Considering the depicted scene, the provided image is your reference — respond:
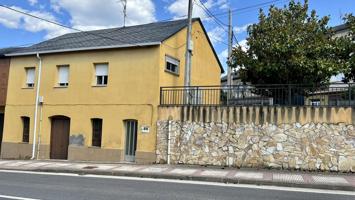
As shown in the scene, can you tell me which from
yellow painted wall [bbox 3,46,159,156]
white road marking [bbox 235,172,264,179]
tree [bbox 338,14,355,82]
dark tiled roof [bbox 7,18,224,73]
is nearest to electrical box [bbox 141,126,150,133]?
yellow painted wall [bbox 3,46,159,156]

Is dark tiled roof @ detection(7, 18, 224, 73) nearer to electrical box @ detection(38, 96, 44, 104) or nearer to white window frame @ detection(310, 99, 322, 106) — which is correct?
electrical box @ detection(38, 96, 44, 104)

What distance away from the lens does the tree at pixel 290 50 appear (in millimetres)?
14617

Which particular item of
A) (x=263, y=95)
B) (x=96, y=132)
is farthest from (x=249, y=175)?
(x=96, y=132)

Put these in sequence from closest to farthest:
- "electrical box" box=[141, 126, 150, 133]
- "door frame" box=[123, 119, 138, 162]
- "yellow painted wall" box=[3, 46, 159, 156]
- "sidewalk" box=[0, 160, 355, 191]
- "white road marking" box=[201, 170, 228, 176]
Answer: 1. "sidewalk" box=[0, 160, 355, 191]
2. "white road marking" box=[201, 170, 228, 176]
3. "electrical box" box=[141, 126, 150, 133]
4. "yellow painted wall" box=[3, 46, 159, 156]
5. "door frame" box=[123, 119, 138, 162]

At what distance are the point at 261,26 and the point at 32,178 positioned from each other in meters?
10.9

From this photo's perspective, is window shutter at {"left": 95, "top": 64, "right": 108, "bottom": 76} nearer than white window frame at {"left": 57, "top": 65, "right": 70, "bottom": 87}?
Yes

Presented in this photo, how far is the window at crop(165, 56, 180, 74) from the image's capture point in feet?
Answer: 58.8

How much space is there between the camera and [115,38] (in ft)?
63.1

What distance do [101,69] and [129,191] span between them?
32.4 ft

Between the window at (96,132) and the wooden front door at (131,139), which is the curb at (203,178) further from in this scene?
the window at (96,132)

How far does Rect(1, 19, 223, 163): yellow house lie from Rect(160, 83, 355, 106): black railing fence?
3.80 feet

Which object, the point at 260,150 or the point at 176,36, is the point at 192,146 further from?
the point at 176,36

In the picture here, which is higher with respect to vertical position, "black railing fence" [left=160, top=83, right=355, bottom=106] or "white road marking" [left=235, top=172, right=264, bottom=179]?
"black railing fence" [left=160, top=83, right=355, bottom=106]

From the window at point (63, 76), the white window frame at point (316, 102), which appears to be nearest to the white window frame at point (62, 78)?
the window at point (63, 76)
